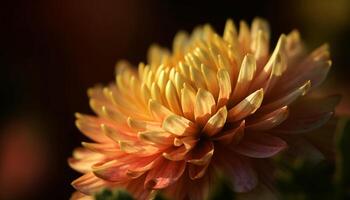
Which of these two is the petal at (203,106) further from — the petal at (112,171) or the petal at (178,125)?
the petal at (112,171)

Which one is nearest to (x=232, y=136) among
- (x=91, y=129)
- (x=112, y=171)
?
(x=112, y=171)

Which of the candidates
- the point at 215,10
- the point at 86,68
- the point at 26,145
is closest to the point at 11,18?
the point at 86,68

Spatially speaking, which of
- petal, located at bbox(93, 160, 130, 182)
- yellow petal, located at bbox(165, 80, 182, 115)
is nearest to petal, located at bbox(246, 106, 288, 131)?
yellow petal, located at bbox(165, 80, 182, 115)

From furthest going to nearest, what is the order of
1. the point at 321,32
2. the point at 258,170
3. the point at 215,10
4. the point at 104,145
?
the point at 215,10
the point at 321,32
the point at 104,145
the point at 258,170

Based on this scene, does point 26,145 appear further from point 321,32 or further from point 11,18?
point 321,32

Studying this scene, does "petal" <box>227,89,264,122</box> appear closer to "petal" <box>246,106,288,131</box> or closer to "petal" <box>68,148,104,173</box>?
"petal" <box>246,106,288,131</box>

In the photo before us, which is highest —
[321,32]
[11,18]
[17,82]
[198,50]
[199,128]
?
[11,18]
